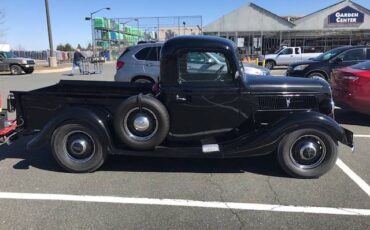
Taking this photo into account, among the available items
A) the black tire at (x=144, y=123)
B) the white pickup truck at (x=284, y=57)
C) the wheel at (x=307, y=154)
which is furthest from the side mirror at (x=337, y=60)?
the white pickup truck at (x=284, y=57)

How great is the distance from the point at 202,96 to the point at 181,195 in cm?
137

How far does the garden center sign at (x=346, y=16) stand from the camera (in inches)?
1577

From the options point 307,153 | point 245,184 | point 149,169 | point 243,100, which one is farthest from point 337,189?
point 149,169

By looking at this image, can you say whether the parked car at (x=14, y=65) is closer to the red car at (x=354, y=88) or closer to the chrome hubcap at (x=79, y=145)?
the red car at (x=354, y=88)

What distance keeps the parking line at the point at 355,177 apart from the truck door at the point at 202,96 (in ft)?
5.39

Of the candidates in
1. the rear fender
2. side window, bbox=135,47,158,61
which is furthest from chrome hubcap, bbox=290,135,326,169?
side window, bbox=135,47,158,61

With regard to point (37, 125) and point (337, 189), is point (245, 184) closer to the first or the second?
point (337, 189)

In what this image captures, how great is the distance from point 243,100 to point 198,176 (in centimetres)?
118

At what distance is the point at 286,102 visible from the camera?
537cm

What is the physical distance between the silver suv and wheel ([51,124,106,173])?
577 centimetres

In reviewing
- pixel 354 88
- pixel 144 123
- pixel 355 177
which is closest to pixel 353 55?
pixel 354 88

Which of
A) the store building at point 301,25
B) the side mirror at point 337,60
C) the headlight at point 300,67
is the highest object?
the store building at point 301,25

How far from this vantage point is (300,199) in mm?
4469

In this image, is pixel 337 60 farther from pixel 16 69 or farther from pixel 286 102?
pixel 16 69
